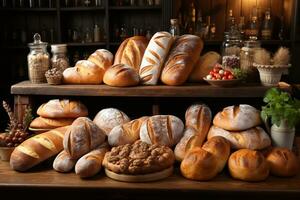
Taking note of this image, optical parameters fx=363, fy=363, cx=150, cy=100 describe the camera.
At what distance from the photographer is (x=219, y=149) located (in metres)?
1.45

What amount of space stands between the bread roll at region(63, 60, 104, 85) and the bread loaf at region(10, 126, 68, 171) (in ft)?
1.15

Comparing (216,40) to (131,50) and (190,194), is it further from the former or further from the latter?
(190,194)

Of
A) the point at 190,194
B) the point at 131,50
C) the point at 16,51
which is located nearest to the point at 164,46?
the point at 131,50

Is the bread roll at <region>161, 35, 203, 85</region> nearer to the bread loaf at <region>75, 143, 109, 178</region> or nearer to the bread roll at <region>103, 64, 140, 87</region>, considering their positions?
the bread roll at <region>103, 64, 140, 87</region>

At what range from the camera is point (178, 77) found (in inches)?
67.8

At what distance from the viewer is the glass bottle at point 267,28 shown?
347cm

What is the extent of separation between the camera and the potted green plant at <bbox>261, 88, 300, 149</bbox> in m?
1.50

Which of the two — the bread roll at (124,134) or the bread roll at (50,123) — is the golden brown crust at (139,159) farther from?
the bread roll at (50,123)

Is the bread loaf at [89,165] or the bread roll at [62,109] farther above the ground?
the bread roll at [62,109]

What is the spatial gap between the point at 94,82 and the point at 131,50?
260 millimetres

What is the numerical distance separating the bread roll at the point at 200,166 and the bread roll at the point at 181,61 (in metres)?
0.44

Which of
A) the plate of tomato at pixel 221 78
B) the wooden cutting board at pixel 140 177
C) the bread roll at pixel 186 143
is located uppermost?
the plate of tomato at pixel 221 78

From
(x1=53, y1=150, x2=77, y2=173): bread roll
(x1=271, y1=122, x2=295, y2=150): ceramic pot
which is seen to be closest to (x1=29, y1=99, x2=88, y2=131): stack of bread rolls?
(x1=53, y1=150, x2=77, y2=173): bread roll

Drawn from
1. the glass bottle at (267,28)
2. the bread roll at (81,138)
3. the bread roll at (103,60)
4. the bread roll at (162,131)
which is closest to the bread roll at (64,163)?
the bread roll at (81,138)
